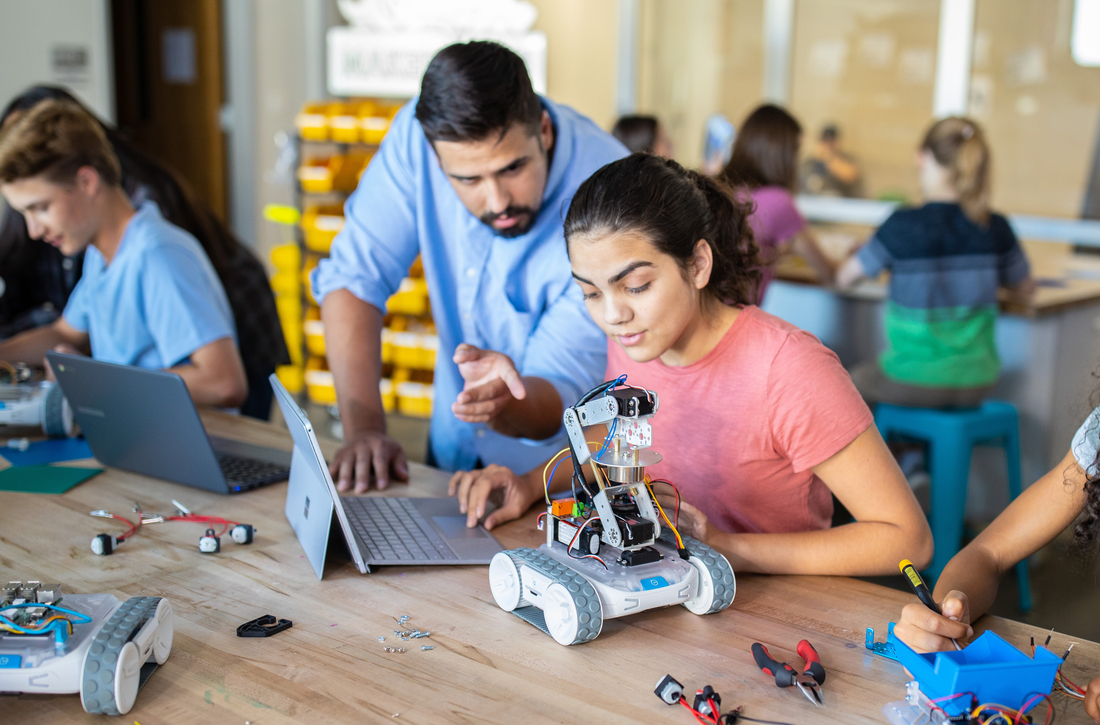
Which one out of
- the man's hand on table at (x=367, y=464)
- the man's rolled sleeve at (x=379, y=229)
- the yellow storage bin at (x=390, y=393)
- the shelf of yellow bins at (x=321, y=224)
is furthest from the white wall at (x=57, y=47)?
the man's hand on table at (x=367, y=464)

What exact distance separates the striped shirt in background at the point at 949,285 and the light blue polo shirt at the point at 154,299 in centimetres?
223

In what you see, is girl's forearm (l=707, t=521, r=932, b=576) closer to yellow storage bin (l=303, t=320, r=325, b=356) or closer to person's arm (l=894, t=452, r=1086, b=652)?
person's arm (l=894, t=452, r=1086, b=652)

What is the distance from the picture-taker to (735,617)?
1.17m

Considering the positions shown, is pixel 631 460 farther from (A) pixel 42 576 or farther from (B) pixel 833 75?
(B) pixel 833 75

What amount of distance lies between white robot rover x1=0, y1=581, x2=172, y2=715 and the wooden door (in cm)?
435

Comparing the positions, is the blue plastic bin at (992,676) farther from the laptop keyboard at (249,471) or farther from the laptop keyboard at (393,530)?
the laptop keyboard at (249,471)

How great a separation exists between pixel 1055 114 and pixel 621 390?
13.6 feet

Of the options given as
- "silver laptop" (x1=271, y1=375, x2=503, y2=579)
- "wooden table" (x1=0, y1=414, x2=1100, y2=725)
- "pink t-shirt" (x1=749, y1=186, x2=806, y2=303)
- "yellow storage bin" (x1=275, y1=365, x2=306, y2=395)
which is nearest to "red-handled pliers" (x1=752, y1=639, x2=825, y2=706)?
"wooden table" (x1=0, y1=414, x2=1100, y2=725)

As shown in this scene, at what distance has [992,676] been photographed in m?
0.92

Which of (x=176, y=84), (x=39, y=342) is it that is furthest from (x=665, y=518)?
(x=176, y=84)

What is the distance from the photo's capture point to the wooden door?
195 inches

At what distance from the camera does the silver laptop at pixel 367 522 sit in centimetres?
128

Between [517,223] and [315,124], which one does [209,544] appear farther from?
[315,124]

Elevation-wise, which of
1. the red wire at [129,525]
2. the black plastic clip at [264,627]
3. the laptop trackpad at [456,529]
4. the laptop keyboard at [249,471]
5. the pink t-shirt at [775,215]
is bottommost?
the red wire at [129,525]
